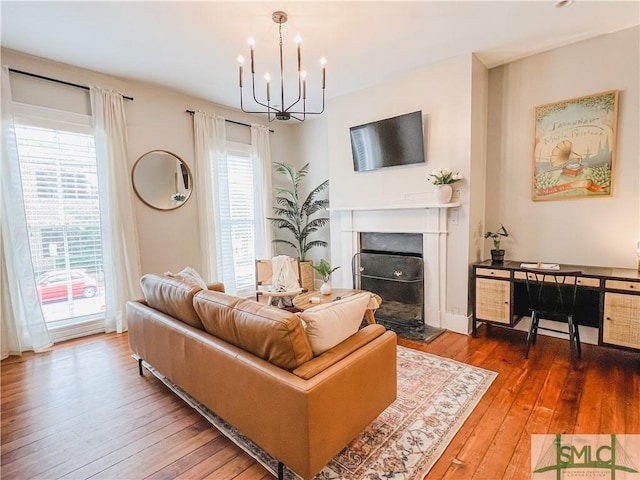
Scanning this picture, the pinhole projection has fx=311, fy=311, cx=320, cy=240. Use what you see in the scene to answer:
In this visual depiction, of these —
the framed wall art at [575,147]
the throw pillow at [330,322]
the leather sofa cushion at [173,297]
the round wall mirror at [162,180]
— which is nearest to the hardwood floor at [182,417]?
the leather sofa cushion at [173,297]

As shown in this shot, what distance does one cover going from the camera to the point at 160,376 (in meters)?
2.64

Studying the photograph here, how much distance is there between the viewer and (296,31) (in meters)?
2.84

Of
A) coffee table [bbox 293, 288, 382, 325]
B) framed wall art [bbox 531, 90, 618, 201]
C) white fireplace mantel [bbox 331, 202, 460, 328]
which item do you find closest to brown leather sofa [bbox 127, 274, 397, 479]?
coffee table [bbox 293, 288, 382, 325]

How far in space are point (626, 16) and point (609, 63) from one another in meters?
0.41

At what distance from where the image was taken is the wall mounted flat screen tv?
3.63m

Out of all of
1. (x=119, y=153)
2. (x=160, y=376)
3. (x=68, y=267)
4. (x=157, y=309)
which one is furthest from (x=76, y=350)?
(x=119, y=153)

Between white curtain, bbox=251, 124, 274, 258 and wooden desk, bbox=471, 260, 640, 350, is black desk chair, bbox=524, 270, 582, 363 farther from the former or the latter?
white curtain, bbox=251, 124, 274, 258

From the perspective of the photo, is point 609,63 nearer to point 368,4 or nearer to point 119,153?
point 368,4

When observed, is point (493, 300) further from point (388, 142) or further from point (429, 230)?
point (388, 142)

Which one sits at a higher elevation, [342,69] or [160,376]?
[342,69]

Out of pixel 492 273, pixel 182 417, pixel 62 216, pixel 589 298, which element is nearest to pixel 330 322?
pixel 182 417

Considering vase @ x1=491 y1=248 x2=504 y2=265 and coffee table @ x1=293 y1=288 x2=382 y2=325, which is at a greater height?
vase @ x1=491 y1=248 x2=504 y2=265

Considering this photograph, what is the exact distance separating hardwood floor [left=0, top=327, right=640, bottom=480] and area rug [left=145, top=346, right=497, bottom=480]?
0.20ft

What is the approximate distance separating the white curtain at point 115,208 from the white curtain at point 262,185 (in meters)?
1.85
